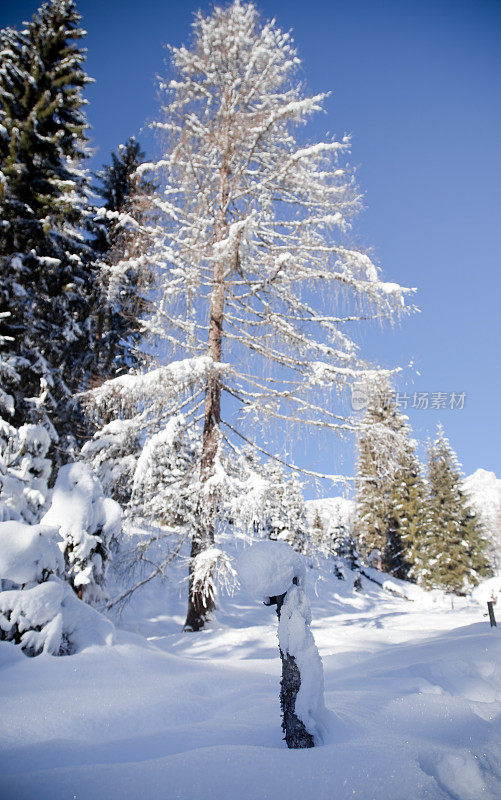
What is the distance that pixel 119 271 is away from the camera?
7.41 meters

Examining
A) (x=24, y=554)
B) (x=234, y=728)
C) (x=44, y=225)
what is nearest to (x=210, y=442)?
(x=24, y=554)

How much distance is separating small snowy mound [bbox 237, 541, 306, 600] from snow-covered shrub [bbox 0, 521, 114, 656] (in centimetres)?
246

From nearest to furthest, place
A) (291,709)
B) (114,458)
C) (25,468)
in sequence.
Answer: (291,709), (114,458), (25,468)

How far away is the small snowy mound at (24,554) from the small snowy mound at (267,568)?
2708mm

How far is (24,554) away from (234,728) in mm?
2634

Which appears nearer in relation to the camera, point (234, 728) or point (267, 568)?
point (267, 568)

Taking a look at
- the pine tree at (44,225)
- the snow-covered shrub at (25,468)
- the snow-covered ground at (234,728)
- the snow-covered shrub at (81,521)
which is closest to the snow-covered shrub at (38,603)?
the snow-covered ground at (234,728)

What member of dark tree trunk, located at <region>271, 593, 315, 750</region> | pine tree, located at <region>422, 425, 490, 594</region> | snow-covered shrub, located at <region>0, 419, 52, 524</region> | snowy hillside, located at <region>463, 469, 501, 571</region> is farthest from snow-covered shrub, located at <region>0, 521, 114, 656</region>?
snowy hillside, located at <region>463, 469, 501, 571</region>

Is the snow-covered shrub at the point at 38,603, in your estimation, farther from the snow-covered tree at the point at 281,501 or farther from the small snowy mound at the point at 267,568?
the snow-covered tree at the point at 281,501

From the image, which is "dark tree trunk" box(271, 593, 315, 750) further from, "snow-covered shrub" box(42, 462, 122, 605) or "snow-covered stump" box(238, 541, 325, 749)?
"snow-covered shrub" box(42, 462, 122, 605)

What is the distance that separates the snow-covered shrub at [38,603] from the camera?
3420mm

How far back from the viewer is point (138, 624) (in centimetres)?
877

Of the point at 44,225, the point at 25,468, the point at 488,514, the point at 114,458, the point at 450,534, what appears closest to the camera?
the point at 114,458

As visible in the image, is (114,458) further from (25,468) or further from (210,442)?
(25,468)
